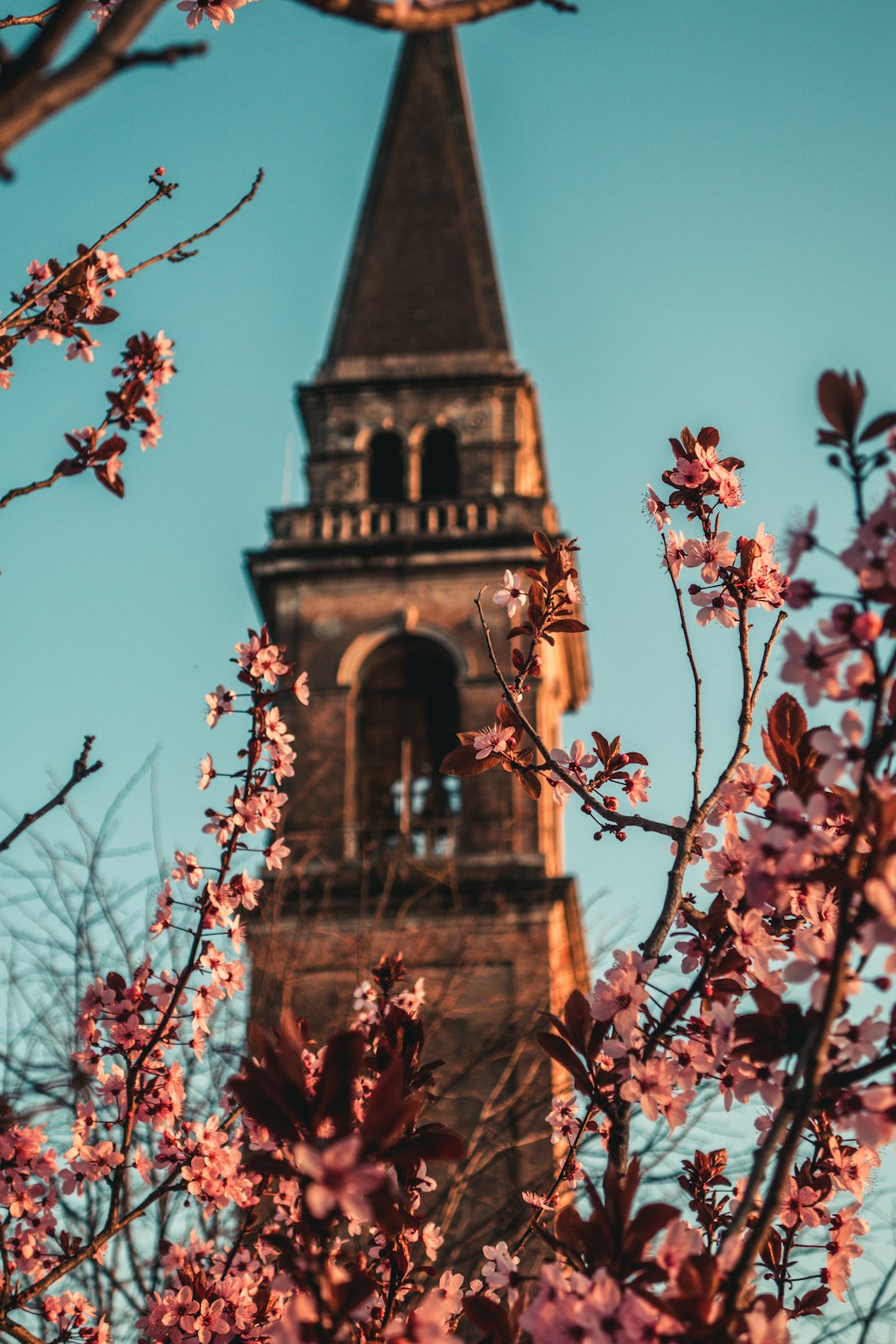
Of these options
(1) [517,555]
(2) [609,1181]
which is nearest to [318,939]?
(1) [517,555]

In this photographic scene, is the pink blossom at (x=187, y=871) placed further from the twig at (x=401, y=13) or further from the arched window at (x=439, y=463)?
the arched window at (x=439, y=463)

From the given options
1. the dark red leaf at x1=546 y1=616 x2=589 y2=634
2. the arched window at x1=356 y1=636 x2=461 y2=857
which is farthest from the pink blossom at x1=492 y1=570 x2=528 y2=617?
the arched window at x1=356 y1=636 x2=461 y2=857

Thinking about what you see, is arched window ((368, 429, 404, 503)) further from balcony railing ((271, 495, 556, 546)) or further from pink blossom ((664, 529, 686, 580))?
pink blossom ((664, 529, 686, 580))

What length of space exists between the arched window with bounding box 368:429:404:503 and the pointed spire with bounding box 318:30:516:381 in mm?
1179

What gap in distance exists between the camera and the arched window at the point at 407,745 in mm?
19562

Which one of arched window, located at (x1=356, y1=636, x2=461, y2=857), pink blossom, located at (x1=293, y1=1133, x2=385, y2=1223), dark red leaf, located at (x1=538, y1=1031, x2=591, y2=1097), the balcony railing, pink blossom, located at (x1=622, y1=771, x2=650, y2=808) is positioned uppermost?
the balcony railing

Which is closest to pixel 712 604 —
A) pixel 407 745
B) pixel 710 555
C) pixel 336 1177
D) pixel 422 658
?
pixel 710 555

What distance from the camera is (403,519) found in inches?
862

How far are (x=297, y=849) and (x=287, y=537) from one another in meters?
5.15

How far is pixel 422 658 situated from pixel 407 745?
1.56m

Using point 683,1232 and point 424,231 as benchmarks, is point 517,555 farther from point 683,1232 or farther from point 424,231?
point 683,1232

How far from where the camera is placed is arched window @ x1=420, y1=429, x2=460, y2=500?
23203mm

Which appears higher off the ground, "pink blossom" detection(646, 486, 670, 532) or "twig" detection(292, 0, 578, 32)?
"pink blossom" detection(646, 486, 670, 532)

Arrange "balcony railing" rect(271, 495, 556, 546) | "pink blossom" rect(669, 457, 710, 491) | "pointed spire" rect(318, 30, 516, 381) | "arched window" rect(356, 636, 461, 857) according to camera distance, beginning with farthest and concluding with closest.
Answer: "pointed spire" rect(318, 30, 516, 381)
"balcony railing" rect(271, 495, 556, 546)
"arched window" rect(356, 636, 461, 857)
"pink blossom" rect(669, 457, 710, 491)
